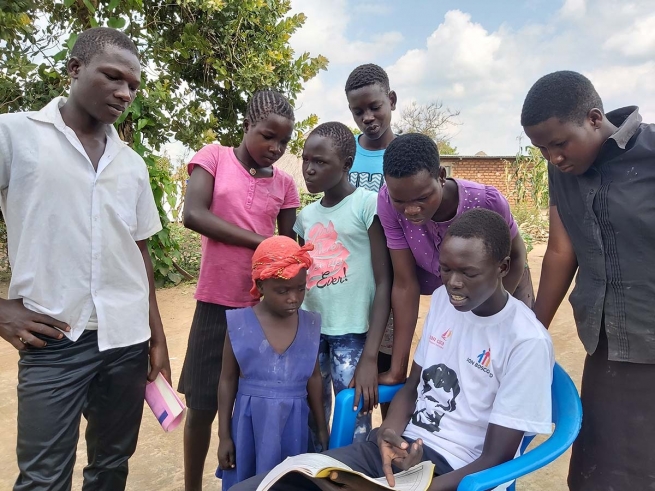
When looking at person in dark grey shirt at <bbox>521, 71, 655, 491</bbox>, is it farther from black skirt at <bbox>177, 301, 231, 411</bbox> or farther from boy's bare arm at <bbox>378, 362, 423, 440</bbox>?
black skirt at <bbox>177, 301, 231, 411</bbox>

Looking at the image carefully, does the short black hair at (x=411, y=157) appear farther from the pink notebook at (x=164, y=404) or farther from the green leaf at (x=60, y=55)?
the green leaf at (x=60, y=55)

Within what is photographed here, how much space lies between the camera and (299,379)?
1.82 metres

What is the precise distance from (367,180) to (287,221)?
17.4 inches

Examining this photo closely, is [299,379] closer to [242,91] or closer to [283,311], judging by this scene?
[283,311]

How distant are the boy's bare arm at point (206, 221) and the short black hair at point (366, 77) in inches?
36.9

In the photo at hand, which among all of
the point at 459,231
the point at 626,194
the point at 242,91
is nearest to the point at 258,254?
the point at 459,231

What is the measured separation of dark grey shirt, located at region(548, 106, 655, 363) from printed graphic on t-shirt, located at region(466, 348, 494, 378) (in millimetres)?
320

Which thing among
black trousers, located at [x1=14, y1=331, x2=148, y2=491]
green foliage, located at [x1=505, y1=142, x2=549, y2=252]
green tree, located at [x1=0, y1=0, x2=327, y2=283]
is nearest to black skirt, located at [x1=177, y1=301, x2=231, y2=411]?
black trousers, located at [x1=14, y1=331, x2=148, y2=491]

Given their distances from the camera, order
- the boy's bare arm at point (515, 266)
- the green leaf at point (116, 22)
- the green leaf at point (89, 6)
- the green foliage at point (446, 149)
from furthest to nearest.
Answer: the green foliage at point (446, 149)
the green leaf at point (116, 22)
the green leaf at point (89, 6)
the boy's bare arm at point (515, 266)

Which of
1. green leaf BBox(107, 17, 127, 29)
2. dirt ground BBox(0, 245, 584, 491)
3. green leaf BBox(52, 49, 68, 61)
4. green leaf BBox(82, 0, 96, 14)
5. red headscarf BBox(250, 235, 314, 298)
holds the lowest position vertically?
dirt ground BBox(0, 245, 584, 491)

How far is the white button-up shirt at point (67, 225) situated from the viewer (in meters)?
1.58

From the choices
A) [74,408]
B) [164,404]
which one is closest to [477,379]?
[164,404]

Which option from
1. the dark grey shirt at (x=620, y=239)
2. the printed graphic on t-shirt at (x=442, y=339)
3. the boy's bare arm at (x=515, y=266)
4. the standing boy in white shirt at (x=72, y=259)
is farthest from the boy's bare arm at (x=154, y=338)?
the dark grey shirt at (x=620, y=239)

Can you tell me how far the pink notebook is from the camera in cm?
192
